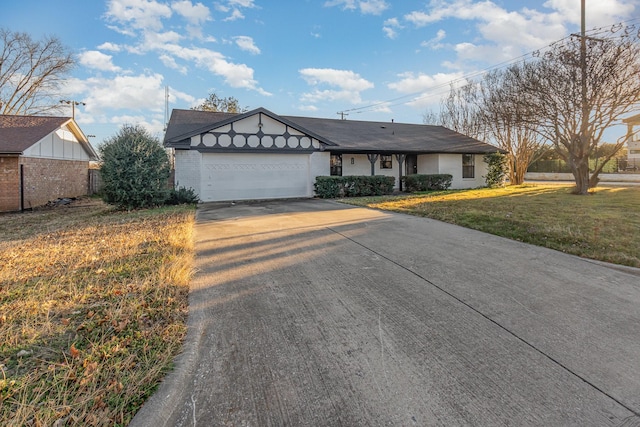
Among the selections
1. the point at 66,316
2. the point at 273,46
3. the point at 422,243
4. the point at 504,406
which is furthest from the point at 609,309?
the point at 273,46

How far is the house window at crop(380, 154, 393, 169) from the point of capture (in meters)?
19.2

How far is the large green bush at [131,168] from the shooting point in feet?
39.8

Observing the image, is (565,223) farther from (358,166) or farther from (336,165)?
(336,165)

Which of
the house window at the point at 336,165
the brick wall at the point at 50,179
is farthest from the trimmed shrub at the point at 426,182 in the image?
the brick wall at the point at 50,179

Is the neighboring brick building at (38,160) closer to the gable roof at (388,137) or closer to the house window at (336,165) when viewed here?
the gable roof at (388,137)

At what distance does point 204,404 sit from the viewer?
2180 millimetres

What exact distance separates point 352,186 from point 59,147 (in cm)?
1570

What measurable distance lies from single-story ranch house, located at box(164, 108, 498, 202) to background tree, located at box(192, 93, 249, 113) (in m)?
18.4

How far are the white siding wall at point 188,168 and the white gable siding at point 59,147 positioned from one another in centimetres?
671

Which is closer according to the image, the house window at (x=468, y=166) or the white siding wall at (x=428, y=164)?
the white siding wall at (x=428, y=164)

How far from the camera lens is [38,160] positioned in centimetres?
1619

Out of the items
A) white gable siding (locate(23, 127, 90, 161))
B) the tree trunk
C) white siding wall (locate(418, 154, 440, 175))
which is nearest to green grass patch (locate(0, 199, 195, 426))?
white gable siding (locate(23, 127, 90, 161))

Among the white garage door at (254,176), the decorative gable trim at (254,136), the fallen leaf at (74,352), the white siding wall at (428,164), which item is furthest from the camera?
the white siding wall at (428,164)

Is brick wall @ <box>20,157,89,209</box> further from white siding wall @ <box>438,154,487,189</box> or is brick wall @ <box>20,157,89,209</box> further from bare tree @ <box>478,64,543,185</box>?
bare tree @ <box>478,64,543,185</box>
